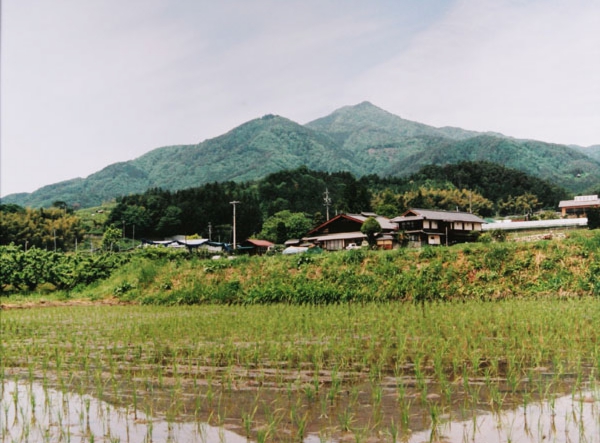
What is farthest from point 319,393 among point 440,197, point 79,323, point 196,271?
point 440,197

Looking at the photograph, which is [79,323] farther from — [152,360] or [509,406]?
[509,406]

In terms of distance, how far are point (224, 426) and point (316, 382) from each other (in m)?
1.40

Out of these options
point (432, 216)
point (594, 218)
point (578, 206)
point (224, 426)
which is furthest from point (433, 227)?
point (224, 426)

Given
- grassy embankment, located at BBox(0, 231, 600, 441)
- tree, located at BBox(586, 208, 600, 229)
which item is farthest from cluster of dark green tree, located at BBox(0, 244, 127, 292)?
tree, located at BBox(586, 208, 600, 229)

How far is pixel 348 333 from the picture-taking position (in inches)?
381

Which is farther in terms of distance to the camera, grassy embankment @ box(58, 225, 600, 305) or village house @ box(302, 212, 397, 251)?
village house @ box(302, 212, 397, 251)

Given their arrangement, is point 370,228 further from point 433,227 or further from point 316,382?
point 316,382

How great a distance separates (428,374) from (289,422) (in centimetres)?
242

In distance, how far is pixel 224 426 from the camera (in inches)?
185

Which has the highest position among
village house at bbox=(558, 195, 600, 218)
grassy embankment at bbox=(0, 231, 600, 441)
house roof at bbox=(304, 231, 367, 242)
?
village house at bbox=(558, 195, 600, 218)

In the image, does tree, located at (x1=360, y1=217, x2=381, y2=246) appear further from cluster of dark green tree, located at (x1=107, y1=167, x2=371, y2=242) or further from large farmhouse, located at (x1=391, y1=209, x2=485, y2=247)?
cluster of dark green tree, located at (x1=107, y1=167, x2=371, y2=242)

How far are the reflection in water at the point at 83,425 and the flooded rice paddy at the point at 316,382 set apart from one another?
20 mm

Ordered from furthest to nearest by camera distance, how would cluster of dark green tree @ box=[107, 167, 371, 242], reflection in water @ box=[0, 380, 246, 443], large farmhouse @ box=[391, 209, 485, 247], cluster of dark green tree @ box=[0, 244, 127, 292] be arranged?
1. cluster of dark green tree @ box=[107, 167, 371, 242]
2. large farmhouse @ box=[391, 209, 485, 247]
3. cluster of dark green tree @ box=[0, 244, 127, 292]
4. reflection in water @ box=[0, 380, 246, 443]

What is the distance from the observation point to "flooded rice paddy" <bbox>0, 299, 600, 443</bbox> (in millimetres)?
4574
